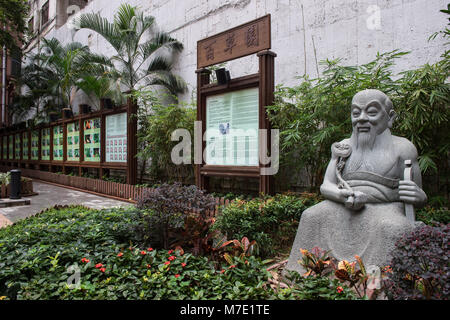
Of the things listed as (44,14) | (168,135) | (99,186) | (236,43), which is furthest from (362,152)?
(44,14)

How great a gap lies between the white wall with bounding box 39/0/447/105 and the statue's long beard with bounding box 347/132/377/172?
2.76m

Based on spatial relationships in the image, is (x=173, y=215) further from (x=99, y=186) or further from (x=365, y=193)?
(x=99, y=186)

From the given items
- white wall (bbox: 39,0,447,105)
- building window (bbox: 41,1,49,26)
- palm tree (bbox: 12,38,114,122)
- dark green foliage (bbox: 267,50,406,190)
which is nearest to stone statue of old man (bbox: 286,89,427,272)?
dark green foliage (bbox: 267,50,406,190)

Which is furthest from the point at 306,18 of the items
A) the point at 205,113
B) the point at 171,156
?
the point at 171,156

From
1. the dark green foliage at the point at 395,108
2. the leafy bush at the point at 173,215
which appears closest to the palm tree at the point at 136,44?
the dark green foliage at the point at 395,108

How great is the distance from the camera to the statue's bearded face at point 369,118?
3.19 m

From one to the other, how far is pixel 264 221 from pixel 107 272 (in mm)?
2065

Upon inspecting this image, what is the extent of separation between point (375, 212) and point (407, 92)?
1.97 meters

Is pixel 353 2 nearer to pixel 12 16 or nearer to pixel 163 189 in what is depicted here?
pixel 163 189

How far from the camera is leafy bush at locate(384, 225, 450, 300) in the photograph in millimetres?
2064

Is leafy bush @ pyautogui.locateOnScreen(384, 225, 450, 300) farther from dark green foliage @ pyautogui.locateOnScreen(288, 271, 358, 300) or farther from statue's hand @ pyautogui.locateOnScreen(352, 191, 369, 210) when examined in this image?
statue's hand @ pyautogui.locateOnScreen(352, 191, 369, 210)

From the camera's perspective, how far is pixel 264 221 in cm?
421

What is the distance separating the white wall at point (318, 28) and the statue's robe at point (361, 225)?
3.11m

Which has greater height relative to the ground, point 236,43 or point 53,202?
point 236,43
